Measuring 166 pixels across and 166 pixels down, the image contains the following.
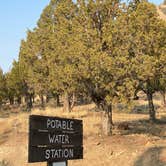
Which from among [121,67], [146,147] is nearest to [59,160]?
[146,147]

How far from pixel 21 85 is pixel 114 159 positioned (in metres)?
38.5

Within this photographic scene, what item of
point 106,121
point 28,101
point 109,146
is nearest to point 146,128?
point 106,121

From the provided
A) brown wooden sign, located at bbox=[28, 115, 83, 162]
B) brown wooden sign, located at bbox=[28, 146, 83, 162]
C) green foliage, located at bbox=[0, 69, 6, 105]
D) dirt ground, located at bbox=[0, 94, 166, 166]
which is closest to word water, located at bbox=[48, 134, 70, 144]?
brown wooden sign, located at bbox=[28, 115, 83, 162]

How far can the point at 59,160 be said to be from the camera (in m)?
9.27

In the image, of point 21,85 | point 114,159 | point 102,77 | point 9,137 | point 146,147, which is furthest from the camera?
point 21,85

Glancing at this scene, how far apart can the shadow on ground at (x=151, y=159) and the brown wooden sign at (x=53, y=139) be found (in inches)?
364

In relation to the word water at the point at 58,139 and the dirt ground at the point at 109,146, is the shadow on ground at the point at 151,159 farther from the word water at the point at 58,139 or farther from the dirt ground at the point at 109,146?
the word water at the point at 58,139

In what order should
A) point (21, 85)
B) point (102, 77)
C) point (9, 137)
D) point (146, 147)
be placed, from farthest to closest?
point (21, 85), point (9, 137), point (102, 77), point (146, 147)

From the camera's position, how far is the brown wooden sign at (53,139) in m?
8.83

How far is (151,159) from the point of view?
19.1 m

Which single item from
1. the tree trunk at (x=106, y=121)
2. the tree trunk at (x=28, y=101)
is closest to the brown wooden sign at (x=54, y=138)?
the tree trunk at (x=106, y=121)

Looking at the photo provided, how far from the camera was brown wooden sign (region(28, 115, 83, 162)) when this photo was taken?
8.83 meters

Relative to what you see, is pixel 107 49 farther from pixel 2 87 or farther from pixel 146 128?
pixel 2 87

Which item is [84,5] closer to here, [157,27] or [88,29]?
[88,29]
